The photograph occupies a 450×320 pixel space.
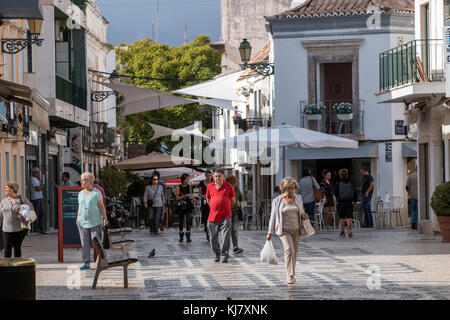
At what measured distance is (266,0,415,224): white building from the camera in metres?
38.9

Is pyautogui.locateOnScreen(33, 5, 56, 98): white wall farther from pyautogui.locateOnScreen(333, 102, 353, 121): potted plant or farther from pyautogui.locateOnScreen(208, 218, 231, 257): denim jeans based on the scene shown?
pyautogui.locateOnScreen(208, 218, 231, 257): denim jeans

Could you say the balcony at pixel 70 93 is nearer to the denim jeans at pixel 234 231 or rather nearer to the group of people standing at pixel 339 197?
the group of people standing at pixel 339 197

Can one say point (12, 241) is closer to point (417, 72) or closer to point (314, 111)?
point (417, 72)

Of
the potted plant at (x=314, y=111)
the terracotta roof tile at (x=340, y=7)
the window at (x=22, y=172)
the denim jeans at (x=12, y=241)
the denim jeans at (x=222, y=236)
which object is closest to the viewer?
the denim jeans at (x=12, y=241)

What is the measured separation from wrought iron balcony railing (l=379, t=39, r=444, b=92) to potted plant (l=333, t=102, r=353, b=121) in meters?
9.90

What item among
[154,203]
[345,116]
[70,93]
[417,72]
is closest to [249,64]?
[345,116]

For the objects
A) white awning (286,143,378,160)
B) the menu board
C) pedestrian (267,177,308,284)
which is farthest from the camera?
white awning (286,143,378,160)

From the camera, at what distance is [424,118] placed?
29.5 metres

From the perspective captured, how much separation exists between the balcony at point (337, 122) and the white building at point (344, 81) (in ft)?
0.12

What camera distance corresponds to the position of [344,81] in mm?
40125

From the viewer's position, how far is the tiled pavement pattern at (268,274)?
45.4 ft

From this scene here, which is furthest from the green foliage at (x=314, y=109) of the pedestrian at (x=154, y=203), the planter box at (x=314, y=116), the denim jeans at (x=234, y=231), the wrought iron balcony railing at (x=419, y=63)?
the denim jeans at (x=234, y=231)

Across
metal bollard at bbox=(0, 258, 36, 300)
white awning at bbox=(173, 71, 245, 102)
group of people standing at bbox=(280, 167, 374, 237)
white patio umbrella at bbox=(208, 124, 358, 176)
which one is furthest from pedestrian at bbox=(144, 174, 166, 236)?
metal bollard at bbox=(0, 258, 36, 300)
